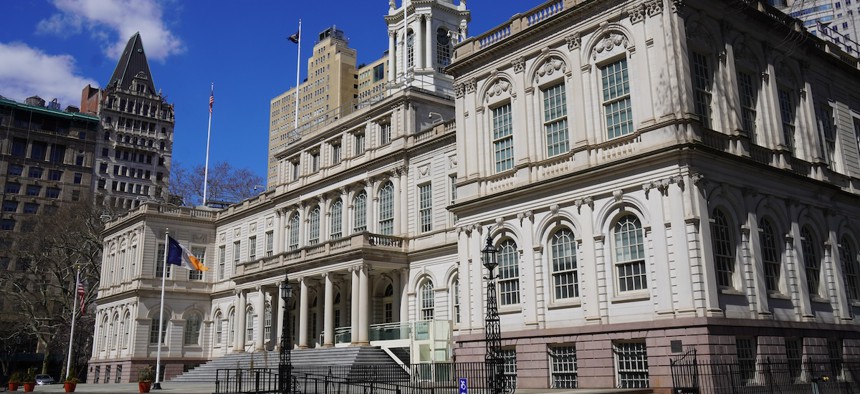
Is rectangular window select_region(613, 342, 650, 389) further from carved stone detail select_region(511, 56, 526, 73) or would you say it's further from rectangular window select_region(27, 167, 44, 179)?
rectangular window select_region(27, 167, 44, 179)

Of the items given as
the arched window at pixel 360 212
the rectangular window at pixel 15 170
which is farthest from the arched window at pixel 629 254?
the rectangular window at pixel 15 170

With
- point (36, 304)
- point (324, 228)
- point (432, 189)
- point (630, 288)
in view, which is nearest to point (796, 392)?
point (630, 288)

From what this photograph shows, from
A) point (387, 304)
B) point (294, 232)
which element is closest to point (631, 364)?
point (387, 304)

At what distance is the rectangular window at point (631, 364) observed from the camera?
73.2ft

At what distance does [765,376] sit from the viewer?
22.2 meters

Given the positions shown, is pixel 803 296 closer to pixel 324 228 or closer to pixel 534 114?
pixel 534 114

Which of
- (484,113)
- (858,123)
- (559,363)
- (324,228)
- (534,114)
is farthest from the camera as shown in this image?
(324,228)

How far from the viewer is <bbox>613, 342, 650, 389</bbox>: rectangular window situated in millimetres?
22297

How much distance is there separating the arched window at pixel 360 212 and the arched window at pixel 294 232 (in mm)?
6313

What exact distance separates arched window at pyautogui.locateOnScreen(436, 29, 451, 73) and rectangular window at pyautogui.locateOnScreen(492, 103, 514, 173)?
1679 cm

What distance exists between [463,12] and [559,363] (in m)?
28.0

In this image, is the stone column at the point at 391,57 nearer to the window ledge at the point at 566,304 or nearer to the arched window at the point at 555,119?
the arched window at the point at 555,119

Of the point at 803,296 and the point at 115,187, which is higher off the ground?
the point at 115,187

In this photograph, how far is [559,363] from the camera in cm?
2478
